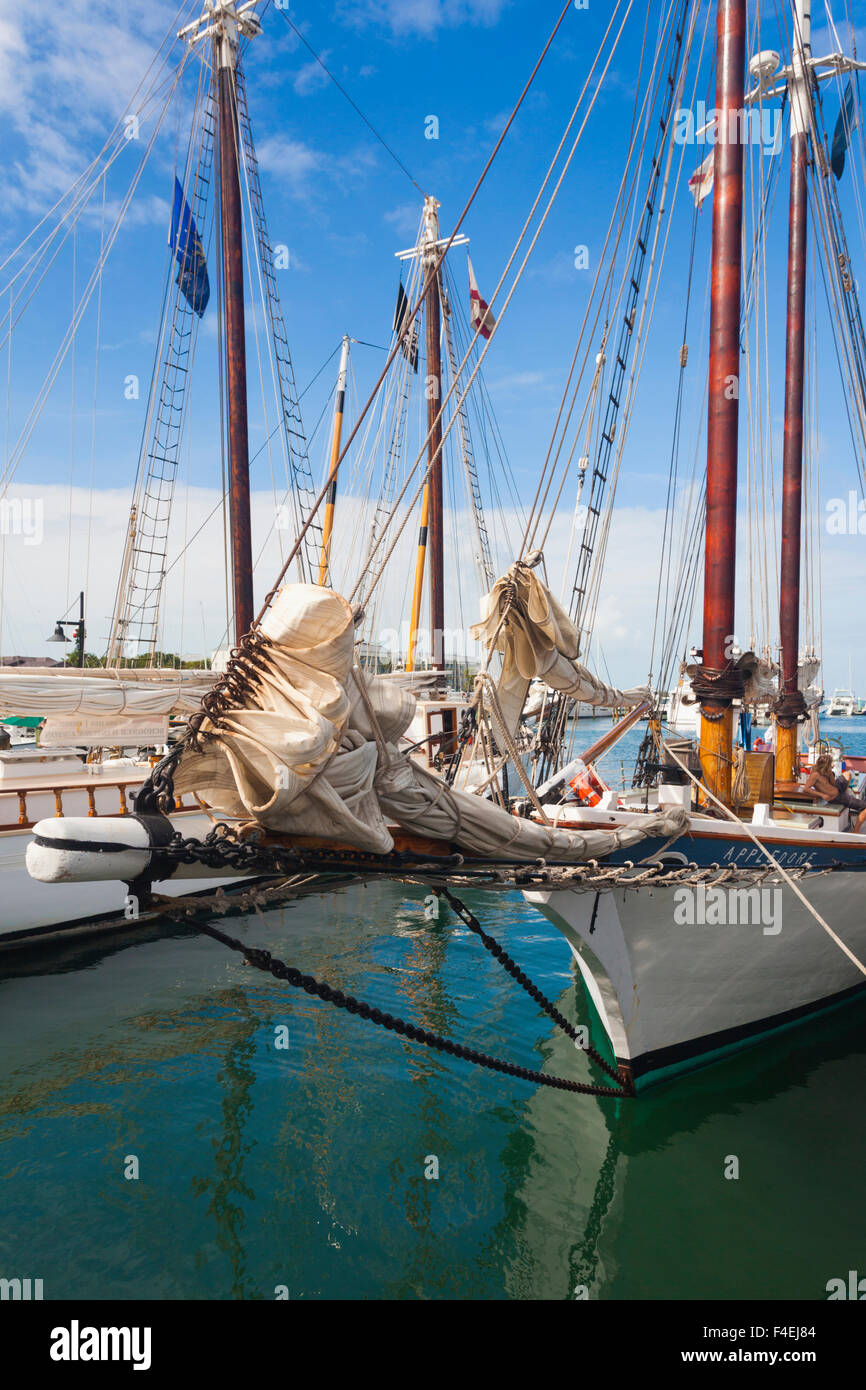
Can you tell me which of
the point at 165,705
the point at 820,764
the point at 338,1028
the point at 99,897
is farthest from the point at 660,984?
the point at 99,897

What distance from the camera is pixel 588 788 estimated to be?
23.2ft

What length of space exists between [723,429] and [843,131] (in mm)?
15257

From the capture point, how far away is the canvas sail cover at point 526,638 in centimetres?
650

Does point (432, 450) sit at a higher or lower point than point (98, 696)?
higher

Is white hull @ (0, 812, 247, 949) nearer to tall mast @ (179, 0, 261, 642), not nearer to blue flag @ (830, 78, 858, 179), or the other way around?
tall mast @ (179, 0, 261, 642)

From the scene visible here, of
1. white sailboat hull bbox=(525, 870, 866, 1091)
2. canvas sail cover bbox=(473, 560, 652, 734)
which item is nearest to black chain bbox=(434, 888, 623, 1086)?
white sailboat hull bbox=(525, 870, 866, 1091)

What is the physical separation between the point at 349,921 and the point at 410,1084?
265 inches

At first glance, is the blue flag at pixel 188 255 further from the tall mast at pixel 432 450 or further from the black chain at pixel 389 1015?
the black chain at pixel 389 1015

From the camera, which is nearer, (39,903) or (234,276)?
(39,903)

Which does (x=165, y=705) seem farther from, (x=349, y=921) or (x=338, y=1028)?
(x=349, y=921)

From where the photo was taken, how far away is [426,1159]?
6406 mm

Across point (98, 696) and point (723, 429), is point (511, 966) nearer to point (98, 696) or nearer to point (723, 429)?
point (723, 429)

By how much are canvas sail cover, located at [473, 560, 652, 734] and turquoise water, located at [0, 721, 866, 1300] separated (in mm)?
3775

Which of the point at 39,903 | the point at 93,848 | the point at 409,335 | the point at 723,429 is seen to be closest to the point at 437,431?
the point at 409,335
